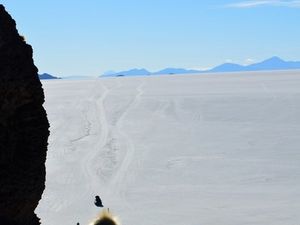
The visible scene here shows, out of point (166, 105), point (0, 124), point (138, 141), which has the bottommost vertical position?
point (166, 105)

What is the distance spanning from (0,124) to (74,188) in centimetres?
1542

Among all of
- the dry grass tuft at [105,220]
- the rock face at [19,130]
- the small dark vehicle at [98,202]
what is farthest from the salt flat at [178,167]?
the dry grass tuft at [105,220]

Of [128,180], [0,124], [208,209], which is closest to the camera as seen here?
[0,124]

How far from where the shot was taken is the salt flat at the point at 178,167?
1698cm

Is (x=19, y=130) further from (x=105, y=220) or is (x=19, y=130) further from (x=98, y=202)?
(x=98, y=202)

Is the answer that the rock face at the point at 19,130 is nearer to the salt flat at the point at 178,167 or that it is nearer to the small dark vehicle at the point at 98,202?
the salt flat at the point at 178,167

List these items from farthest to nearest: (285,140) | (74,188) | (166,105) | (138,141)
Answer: (166,105) < (138,141) < (285,140) < (74,188)

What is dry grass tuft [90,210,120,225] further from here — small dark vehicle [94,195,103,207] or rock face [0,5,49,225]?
small dark vehicle [94,195,103,207]

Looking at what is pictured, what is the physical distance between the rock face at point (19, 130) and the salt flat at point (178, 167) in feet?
34.2

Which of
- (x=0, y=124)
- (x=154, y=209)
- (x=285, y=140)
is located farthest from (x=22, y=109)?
(x=285, y=140)

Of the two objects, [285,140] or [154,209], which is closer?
[154,209]

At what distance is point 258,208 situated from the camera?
17391 millimetres

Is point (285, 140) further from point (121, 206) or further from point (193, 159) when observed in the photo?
point (121, 206)

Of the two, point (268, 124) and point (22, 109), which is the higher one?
point (22, 109)
